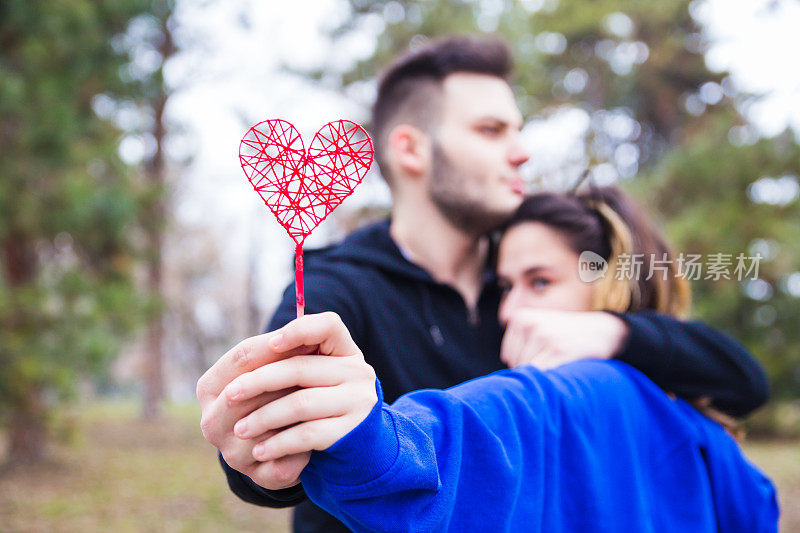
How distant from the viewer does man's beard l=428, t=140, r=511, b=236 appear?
1.93 metres

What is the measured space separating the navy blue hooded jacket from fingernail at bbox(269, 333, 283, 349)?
712 millimetres

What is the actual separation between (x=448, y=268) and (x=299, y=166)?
4.26ft

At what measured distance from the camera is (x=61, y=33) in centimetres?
567

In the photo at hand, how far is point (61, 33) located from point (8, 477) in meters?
5.01

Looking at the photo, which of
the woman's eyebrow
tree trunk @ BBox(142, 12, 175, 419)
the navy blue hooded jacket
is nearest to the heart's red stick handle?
the navy blue hooded jacket

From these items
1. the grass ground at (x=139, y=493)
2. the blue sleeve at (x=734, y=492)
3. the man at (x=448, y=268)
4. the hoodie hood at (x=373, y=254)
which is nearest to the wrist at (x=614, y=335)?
the man at (x=448, y=268)

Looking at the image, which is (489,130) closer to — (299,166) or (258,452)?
(299,166)

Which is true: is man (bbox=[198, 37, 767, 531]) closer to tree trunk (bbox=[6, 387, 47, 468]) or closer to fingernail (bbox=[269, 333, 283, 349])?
fingernail (bbox=[269, 333, 283, 349])

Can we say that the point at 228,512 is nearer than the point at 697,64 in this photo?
Yes

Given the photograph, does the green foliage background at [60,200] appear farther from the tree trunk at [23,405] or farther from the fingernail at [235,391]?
the fingernail at [235,391]

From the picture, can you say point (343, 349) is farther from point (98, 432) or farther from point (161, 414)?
point (161, 414)

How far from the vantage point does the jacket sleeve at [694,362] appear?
5.14ft

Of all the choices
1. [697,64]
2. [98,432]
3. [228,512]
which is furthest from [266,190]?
[697,64]

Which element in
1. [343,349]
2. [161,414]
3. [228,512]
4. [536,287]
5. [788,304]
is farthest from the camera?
[161,414]
